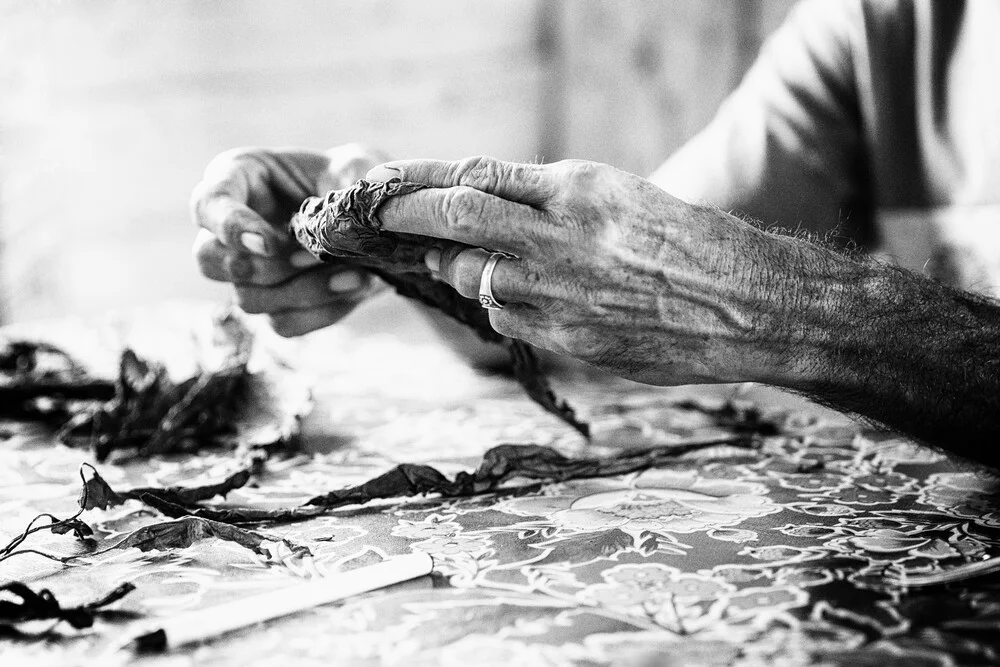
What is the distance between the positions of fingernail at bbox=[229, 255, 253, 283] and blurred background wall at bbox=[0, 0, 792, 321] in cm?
240

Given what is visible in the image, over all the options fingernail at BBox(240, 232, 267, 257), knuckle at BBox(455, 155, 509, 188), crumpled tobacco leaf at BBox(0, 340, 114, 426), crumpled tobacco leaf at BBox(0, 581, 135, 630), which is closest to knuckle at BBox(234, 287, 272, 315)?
fingernail at BBox(240, 232, 267, 257)

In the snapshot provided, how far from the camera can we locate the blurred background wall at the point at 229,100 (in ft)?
12.0

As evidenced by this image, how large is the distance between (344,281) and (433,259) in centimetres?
36

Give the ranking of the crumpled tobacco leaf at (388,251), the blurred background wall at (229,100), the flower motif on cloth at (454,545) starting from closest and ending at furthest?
the flower motif on cloth at (454,545) → the crumpled tobacco leaf at (388,251) → the blurred background wall at (229,100)

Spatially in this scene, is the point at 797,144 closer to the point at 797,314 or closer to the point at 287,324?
the point at 797,314

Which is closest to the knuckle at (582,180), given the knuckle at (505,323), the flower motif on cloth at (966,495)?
the knuckle at (505,323)

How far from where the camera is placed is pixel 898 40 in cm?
151

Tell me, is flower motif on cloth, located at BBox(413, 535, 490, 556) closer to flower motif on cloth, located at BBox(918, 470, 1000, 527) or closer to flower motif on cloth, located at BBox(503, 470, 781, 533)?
flower motif on cloth, located at BBox(503, 470, 781, 533)

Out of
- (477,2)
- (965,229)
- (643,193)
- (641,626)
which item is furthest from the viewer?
(477,2)

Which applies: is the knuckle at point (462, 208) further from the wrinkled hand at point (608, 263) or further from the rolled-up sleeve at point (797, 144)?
the rolled-up sleeve at point (797, 144)

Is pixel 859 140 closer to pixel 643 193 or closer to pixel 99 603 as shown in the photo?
pixel 643 193

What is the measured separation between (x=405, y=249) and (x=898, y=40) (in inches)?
41.3

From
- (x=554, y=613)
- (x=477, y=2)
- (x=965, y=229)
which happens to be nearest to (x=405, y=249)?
(x=554, y=613)

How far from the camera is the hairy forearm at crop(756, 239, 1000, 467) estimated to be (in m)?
0.89
